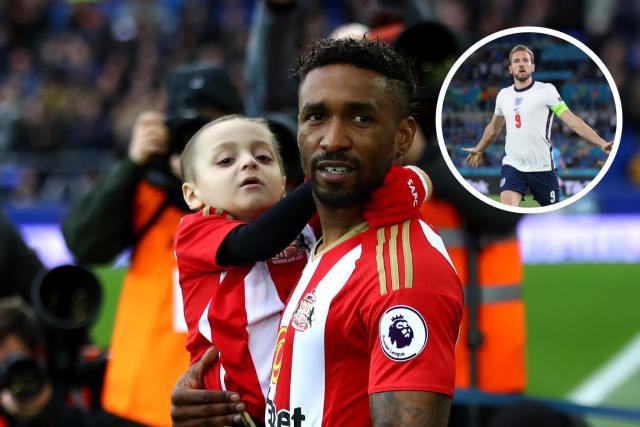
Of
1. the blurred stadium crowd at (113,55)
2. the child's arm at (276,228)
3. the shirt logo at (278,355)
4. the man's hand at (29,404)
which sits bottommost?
the man's hand at (29,404)

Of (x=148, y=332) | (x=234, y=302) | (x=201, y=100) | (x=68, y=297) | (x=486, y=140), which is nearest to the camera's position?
(x=486, y=140)

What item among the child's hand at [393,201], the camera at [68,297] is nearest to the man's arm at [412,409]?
the child's hand at [393,201]

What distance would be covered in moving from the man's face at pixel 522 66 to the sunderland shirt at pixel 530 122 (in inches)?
0.9

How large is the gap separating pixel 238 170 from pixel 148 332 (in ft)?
4.32

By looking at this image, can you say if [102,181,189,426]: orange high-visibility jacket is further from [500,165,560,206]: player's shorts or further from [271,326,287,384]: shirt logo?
[500,165,560,206]: player's shorts

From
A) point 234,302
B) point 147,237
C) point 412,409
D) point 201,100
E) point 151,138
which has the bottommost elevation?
point 412,409

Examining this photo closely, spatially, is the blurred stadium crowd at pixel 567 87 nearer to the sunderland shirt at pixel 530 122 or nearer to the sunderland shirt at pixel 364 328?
the sunderland shirt at pixel 530 122

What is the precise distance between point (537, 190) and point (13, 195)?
15.5m

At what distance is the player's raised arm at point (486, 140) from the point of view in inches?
93.8

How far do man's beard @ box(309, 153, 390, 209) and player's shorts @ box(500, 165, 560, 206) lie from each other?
273 millimetres

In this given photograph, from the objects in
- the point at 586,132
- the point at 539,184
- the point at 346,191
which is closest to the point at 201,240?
the point at 346,191

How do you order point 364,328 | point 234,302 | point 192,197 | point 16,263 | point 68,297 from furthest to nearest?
point 16,263 → point 68,297 → point 192,197 → point 234,302 → point 364,328

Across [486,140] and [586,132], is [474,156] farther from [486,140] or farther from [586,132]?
[586,132]

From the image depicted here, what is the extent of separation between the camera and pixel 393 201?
2.42m
